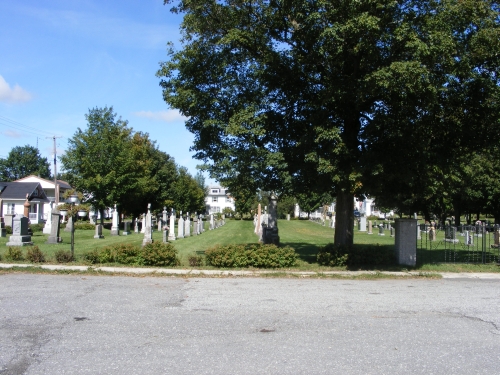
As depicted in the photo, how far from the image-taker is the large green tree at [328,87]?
12828 mm

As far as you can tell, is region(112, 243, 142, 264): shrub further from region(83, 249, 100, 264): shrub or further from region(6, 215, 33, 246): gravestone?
region(6, 215, 33, 246): gravestone

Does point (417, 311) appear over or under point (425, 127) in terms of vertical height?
under

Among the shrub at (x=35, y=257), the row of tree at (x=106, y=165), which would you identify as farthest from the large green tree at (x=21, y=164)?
the shrub at (x=35, y=257)

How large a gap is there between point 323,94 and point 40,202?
181 feet

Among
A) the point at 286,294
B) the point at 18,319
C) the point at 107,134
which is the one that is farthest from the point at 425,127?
the point at 107,134

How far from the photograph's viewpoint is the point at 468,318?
825 centimetres

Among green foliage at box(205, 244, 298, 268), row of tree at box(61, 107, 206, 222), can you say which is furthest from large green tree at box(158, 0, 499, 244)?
row of tree at box(61, 107, 206, 222)

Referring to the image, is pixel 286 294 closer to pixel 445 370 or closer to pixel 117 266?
pixel 445 370

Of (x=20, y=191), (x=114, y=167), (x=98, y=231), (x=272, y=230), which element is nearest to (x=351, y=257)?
(x=272, y=230)

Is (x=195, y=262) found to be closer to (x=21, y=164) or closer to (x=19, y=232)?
(x=19, y=232)

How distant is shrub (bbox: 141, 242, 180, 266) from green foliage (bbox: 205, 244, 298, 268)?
1169 mm

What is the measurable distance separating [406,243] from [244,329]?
1024cm

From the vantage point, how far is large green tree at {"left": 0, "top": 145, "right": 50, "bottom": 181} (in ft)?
370

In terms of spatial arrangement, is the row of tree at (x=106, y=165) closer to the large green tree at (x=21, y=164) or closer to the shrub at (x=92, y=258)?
the shrub at (x=92, y=258)
